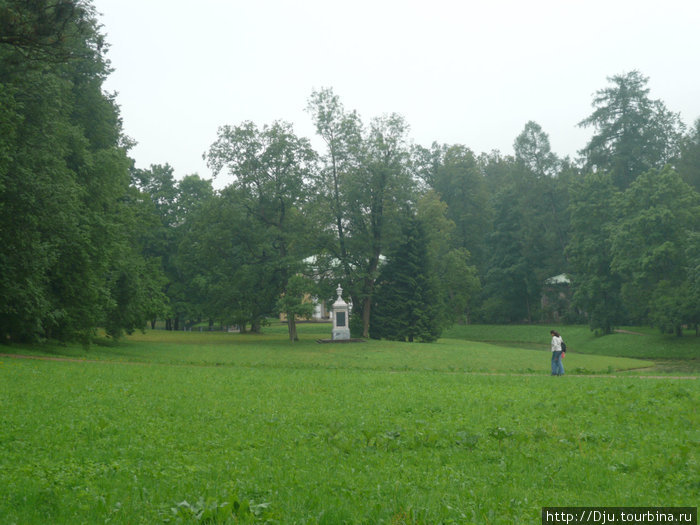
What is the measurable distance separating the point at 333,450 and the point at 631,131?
61459 mm

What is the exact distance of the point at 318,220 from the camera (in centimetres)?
4412

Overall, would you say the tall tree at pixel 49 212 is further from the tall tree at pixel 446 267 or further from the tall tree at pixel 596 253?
the tall tree at pixel 596 253

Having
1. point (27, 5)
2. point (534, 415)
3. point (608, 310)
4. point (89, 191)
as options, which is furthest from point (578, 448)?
point (608, 310)

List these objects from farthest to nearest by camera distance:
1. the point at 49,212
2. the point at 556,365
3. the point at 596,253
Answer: the point at 596,253 → the point at 49,212 → the point at 556,365

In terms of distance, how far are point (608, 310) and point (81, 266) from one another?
42.2 metres

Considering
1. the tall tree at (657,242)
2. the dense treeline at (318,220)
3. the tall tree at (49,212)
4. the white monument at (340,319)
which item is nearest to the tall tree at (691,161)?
the dense treeline at (318,220)

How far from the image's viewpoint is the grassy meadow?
5648mm

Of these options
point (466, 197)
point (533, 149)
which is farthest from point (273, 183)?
point (533, 149)

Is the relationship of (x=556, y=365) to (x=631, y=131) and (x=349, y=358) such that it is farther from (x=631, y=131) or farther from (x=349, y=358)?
(x=631, y=131)

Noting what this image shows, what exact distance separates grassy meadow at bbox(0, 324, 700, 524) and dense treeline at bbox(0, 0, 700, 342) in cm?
697

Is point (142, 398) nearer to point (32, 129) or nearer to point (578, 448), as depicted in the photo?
point (578, 448)

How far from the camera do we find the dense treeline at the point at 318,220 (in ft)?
73.5

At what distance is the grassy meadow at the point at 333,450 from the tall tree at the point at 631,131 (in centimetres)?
5073

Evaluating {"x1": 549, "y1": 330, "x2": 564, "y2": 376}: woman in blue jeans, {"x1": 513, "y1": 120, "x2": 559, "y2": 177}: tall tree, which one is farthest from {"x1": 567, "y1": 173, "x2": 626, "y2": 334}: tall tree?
{"x1": 549, "y1": 330, "x2": 564, "y2": 376}: woman in blue jeans
